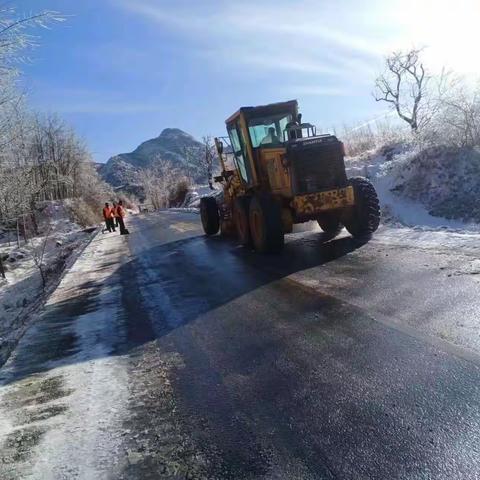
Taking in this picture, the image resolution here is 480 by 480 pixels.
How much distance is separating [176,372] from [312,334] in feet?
4.43

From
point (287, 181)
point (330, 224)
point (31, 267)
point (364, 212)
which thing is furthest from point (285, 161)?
point (31, 267)

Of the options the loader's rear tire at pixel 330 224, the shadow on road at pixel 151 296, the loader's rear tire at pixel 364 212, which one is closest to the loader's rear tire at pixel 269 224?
the shadow on road at pixel 151 296

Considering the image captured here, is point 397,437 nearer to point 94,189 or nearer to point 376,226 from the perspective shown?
point 376,226

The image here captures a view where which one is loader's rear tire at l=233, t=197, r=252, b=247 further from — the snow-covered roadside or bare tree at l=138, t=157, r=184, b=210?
bare tree at l=138, t=157, r=184, b=210

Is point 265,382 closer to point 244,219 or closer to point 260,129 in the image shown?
point 244,219

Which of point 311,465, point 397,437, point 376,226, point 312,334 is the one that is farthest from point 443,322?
point 376,226

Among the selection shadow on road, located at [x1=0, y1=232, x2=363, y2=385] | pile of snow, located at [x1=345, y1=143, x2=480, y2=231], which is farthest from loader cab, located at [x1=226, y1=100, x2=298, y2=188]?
pile of snow, located at [x1=345, y1=143, x2=480, y2=231]

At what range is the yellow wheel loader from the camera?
970 cm

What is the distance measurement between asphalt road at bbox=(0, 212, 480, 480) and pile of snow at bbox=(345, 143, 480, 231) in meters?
5.60

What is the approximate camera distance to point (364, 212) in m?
10.2

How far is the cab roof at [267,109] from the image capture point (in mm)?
10933

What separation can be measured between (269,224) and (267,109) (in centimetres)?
291

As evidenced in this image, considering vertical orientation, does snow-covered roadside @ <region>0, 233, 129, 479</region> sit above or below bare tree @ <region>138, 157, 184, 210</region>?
below

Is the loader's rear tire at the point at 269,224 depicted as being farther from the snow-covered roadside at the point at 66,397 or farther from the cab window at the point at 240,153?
the snow-covered roadside at the point at 66,397
